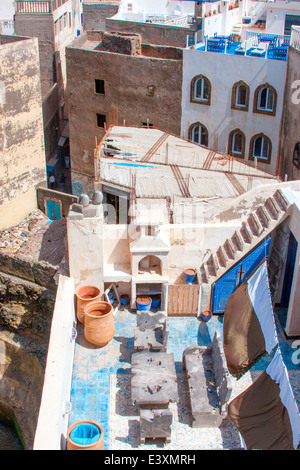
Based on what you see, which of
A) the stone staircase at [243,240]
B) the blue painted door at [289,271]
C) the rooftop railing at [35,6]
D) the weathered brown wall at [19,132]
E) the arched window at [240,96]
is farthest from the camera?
the rooftop railing at [35,6]

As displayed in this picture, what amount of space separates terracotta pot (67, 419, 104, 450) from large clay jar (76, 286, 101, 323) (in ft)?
14.6

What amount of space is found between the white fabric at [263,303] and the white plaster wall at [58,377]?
522 centimetres

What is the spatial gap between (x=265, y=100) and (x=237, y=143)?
3.30 metres

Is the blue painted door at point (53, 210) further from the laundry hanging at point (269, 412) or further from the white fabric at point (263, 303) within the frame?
the laundry hanging at point (269, 412)

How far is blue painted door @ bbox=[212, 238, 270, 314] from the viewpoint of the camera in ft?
53.4

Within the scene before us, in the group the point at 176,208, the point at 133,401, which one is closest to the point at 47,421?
the point at 133,401

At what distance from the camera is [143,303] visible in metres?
16.1

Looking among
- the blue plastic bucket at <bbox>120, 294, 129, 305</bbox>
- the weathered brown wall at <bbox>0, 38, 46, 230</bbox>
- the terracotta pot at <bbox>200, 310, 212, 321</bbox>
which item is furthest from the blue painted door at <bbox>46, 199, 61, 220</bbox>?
the terracotta pot at <bbox>200, 310, 212, 321</bbox>

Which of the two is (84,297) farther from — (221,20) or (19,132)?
(221,20)

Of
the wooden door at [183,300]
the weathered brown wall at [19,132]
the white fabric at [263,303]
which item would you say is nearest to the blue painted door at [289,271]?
the white fabric at [263,303]

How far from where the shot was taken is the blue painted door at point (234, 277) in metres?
16.3
